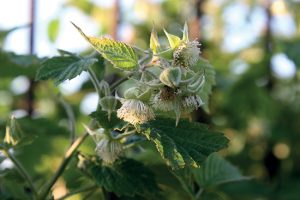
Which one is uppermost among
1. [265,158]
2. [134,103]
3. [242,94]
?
[134,103]

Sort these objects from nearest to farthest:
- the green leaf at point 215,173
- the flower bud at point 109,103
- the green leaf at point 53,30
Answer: the flower bud at point 109,103, the green leaf at point 215,173, the green leaf at point 53,30

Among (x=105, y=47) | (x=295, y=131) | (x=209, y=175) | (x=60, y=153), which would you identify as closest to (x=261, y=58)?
(x=295, y=131)

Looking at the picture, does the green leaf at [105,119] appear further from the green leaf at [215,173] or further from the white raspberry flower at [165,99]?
the green leaf at [215,173]

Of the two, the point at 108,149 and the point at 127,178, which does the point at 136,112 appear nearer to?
the point at 108,149

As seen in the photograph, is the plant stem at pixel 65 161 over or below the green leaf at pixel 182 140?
below

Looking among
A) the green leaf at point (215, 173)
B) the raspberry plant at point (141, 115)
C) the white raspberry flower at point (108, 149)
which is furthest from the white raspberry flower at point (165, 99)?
the green leaf at point (215, 173)

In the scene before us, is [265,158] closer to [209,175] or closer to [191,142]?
[209,175]

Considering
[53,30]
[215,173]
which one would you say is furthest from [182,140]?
[53,30]
